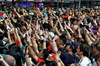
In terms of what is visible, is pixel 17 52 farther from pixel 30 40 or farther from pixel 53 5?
pixel 53 5

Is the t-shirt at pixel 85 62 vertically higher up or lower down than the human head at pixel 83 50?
lower down

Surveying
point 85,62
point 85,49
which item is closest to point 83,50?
point 85,49

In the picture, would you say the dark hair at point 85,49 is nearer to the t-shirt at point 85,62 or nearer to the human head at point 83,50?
the human head at point 83,50

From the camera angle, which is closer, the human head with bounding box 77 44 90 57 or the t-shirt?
the t-shirt

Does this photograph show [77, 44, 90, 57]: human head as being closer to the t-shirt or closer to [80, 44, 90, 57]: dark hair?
[80, 44, 90, 57]: dark hair

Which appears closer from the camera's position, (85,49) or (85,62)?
(85,62)

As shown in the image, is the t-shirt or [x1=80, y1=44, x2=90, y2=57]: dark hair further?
[x1=80, y1=44, x2=90, y2=57]: dark hair

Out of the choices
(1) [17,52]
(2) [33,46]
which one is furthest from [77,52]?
(1) [17,52]

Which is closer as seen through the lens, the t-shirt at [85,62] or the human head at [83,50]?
the t-shirt at [85,62]

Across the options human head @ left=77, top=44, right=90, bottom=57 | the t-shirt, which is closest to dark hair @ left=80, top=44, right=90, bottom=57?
human head @ left=77, top=44, right=90, bottom=57

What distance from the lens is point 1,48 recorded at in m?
3.16

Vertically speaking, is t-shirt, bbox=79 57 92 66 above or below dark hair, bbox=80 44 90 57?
below

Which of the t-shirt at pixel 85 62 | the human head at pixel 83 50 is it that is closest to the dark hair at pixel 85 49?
the human head at pixel 83 50

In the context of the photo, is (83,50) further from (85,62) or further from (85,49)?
(85,62)
